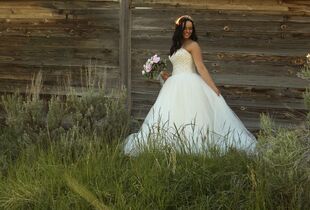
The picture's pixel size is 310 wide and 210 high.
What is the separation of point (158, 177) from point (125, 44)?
390cm

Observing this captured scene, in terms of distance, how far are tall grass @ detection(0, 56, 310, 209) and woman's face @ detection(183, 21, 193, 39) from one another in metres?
1.58

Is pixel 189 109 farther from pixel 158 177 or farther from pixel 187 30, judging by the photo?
pixel 158 177

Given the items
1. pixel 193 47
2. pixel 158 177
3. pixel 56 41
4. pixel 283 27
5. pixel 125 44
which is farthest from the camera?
pixel 56 41

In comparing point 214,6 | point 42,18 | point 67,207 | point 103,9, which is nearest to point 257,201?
point 67,207

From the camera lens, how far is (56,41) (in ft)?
27.8

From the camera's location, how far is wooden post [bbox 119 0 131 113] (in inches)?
317

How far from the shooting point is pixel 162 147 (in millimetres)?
4910

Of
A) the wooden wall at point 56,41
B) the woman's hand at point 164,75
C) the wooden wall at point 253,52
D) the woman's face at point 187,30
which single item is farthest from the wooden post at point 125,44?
the woman's face at point 187,30

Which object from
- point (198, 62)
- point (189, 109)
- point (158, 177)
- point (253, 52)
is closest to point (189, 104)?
point (189, 109)

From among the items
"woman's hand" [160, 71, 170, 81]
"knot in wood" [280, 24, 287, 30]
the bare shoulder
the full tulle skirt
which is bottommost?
the full tulle skirt

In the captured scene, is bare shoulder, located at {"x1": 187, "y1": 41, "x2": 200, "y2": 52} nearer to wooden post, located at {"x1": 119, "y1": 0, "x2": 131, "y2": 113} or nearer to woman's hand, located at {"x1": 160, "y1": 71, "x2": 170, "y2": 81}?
woman's hand, located at {"x1": 160, "y1": 71, "x2": 170, "y2": 81}

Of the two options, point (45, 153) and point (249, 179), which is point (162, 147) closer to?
point (249, 179)

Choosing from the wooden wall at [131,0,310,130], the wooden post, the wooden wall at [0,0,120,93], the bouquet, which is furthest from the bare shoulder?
the wooden wall at [0,0,120,93]

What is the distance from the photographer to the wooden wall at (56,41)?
27.0ft
